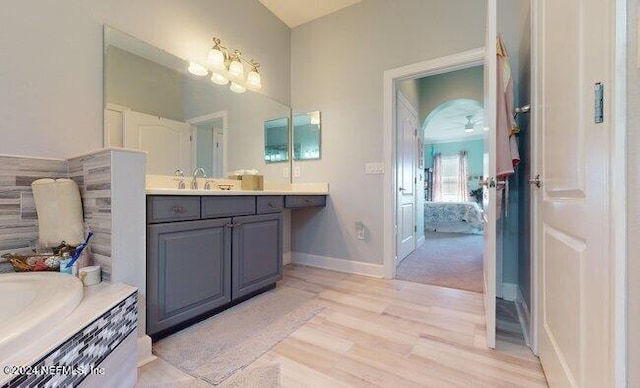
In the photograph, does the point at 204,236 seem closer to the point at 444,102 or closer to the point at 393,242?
the point at 393,242

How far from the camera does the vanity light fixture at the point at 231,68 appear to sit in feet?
7.09

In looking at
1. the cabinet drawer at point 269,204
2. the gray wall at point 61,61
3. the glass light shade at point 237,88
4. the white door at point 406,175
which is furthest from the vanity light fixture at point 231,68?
the white door at point 406,175

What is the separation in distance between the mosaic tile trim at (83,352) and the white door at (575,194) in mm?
1240

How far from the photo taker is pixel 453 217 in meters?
5.61

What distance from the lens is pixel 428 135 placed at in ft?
25.1

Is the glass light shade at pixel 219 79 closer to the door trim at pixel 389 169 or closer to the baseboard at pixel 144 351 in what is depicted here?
the door trim at pixel 389 169

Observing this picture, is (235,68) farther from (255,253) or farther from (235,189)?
(255,253)

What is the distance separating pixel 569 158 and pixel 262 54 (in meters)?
2.63

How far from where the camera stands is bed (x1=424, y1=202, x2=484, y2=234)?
543cm

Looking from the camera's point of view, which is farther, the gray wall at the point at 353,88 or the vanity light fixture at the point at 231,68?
the gray wall at the point at 353,88

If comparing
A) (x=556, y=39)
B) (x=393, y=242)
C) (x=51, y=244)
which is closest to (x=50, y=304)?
(x=51, y=244)

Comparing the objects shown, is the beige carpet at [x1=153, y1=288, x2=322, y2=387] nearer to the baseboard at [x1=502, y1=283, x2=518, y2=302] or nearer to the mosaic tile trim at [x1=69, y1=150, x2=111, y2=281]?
the mosaic tile trim at [x1=69, y1=150, x2=111, y2=281]

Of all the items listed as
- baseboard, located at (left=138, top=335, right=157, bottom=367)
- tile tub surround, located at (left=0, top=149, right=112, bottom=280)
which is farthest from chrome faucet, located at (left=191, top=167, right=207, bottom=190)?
baseboard, located at (left=138, top=335, right=157, bottom=367)

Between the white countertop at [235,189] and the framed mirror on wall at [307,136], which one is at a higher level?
the framed mirror on wall at [307,136]
